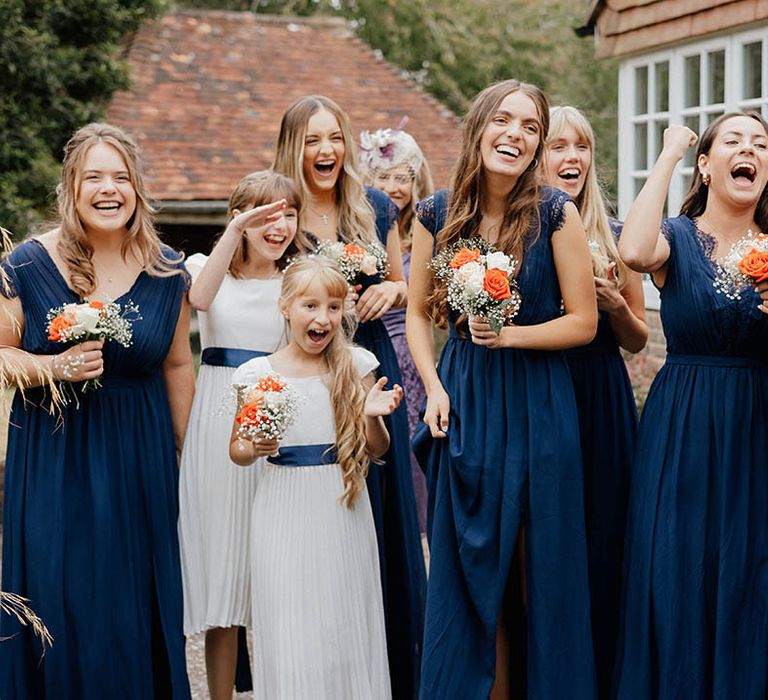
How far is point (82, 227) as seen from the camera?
426 centimetres

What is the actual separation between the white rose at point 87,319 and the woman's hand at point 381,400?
3.52 ft

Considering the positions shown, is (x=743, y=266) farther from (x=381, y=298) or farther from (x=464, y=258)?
(x=381, y=298)

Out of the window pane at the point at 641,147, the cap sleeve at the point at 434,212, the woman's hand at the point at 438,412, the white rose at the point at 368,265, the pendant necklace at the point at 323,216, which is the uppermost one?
the window pane at the point at 641,147

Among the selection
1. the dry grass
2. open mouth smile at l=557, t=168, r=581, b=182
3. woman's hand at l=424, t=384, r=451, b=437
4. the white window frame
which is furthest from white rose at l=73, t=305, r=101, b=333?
the white window frame

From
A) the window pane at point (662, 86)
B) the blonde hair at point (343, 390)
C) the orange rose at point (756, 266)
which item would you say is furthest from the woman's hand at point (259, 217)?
the window pane at point (662, 86)

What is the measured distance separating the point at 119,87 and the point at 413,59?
39.3ft

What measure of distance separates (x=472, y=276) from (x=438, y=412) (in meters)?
0.61

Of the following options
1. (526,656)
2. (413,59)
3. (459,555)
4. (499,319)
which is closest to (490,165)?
(499,319)

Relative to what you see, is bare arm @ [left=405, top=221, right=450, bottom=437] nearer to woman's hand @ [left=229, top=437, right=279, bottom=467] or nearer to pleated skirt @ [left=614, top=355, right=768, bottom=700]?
woman's hand @ [left=229, top=437, right=279, bottom=467]

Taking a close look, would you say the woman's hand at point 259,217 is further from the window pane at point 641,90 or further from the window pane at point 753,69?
the window pane at point 641,90

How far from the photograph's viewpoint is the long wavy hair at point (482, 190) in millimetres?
3982

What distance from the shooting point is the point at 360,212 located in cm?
492

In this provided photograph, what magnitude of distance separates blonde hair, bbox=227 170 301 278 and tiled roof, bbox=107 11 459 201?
11228 mm

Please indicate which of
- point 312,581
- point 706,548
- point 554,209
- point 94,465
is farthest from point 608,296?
point 94,465
